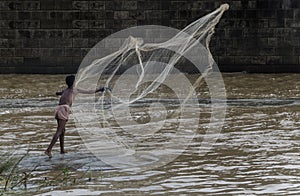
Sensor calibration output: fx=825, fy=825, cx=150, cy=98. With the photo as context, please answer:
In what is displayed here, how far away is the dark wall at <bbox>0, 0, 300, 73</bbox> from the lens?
24250mm

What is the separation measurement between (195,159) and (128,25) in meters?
13.0

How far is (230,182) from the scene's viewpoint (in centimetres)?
1043

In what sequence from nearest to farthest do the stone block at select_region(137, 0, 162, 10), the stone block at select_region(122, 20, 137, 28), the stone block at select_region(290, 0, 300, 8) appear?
the stone block at select_region(290, 0, 300, 8) → the stone block at select_region(137, 0, 162, 10) → the stone block at select_region(122, 20, 137, 28)

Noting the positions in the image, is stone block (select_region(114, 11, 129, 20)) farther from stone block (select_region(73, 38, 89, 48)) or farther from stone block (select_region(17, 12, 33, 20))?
stone block (select_region(17, 12, 33, 20))

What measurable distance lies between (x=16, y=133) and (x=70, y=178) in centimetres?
423

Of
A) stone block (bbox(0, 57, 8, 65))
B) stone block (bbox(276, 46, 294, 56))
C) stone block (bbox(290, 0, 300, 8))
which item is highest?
stone block (bbox(290, 0, 300, 8))

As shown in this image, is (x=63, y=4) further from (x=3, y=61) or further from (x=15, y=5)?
(x=3, y=61)

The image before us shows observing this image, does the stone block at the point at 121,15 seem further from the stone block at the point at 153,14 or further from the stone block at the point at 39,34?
the stone block at the point at 39,34

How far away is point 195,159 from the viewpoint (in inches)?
476

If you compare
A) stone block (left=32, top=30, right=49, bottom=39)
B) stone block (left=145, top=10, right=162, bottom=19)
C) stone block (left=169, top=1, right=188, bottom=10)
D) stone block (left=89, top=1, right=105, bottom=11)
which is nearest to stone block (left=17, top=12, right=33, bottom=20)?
stone block (left=32, top=30, right=49, bottom=39)

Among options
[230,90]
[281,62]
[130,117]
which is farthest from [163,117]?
[281,62]

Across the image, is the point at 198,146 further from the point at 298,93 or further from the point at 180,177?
the point at 298,93

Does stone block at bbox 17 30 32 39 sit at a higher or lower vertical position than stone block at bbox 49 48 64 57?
higher

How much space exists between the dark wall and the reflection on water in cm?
491
